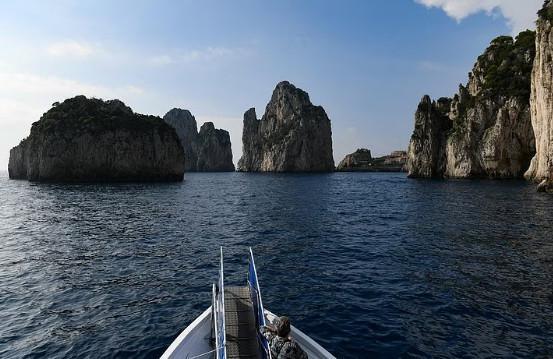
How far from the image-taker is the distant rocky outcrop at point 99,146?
105 metres

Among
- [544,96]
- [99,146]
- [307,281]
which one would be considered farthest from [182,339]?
[99,146]

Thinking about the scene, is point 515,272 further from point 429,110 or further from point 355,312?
point 429,110

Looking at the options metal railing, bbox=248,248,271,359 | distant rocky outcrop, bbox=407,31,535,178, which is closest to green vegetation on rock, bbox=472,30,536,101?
distant rocky outcrop, bbox=407,31,535,178

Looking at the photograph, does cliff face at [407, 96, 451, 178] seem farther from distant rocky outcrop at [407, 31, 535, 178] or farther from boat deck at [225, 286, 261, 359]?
boat deck at [225, 286, 261, 359]

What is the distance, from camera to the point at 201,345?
10.5 m

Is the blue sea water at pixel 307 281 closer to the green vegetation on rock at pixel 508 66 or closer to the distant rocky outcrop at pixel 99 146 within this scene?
Answer: the green vegetation on rock at pixel 508 66

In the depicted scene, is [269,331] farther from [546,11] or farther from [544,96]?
[546,11]

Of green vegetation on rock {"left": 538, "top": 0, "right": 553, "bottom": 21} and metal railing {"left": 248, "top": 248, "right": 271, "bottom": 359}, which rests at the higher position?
green vegetation on rock {"left": 538, "top": 0, "right": 553, "bottom": 21}

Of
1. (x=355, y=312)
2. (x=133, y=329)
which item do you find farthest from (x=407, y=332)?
(x=133, y=329)

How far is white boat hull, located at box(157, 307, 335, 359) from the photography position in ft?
32.0

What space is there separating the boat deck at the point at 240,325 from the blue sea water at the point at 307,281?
3223 mm

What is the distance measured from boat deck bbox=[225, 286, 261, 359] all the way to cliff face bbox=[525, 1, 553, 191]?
6099cm

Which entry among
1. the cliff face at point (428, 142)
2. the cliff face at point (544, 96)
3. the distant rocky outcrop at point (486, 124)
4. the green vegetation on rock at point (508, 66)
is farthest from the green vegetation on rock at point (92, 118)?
the cliff face at point (544, 96)

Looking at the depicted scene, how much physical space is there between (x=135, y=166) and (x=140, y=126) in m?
15.5
